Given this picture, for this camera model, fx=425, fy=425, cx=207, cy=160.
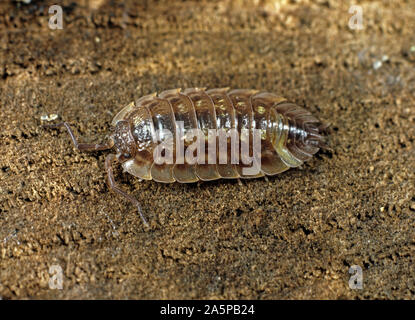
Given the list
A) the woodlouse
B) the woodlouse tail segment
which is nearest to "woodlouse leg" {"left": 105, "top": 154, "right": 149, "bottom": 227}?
the woodlouse

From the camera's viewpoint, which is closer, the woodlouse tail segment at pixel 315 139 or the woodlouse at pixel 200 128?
the woodlouse at pixel 200 128

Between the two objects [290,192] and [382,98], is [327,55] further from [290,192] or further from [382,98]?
[290,192]

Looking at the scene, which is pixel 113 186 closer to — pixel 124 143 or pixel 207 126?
pixel 124 143

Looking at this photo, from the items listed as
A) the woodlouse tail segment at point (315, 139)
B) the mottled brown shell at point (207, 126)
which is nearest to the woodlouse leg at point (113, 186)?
the mottled brown shell at point (207, 126)

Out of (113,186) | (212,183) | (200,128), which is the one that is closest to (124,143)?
(113,186)

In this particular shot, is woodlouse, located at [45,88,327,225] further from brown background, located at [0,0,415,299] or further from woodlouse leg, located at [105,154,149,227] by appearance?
brown background, located at [0,0,415,299]

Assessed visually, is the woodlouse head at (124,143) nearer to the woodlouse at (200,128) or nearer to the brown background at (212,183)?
the woodlouse at (200,128)
